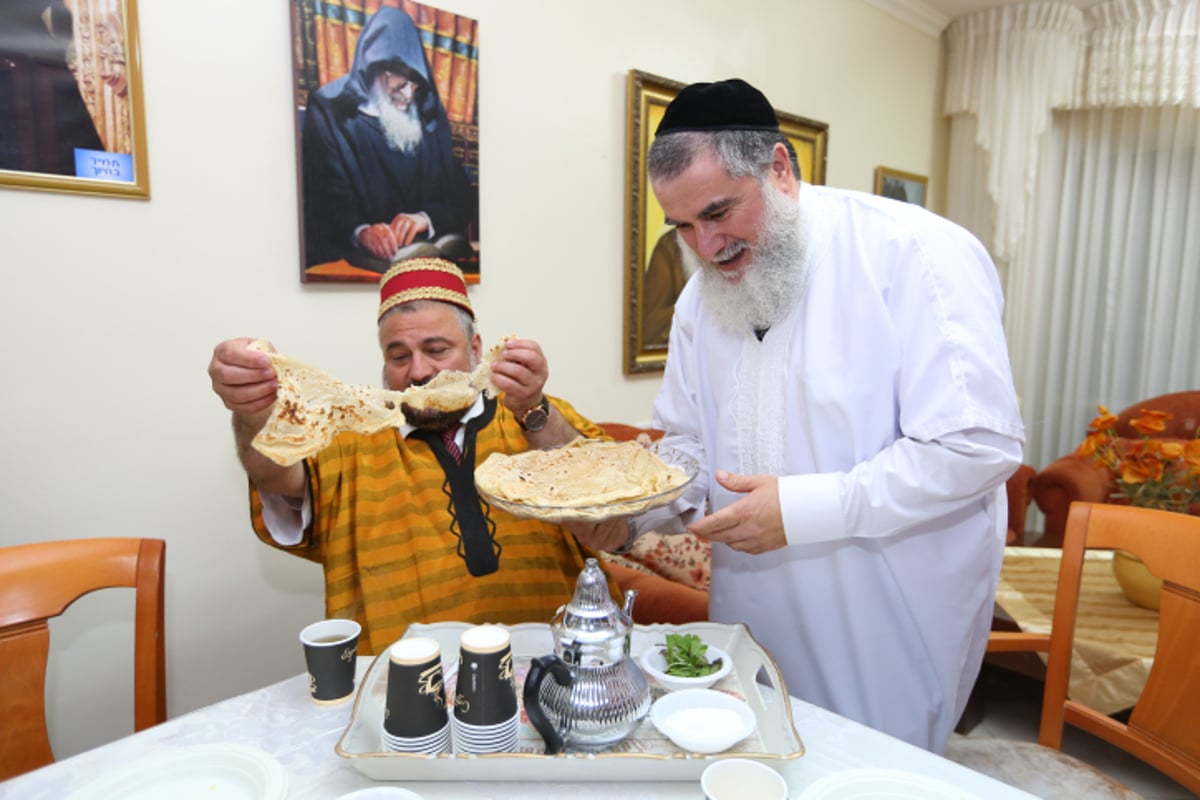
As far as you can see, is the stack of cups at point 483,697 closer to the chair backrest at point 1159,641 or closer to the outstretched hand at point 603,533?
the outstretched hand at point 603,533

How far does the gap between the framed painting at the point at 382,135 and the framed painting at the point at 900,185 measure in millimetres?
3137

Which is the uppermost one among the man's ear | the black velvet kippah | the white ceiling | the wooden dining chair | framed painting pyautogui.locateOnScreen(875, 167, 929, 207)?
the white ceiling

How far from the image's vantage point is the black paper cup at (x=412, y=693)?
963 mm

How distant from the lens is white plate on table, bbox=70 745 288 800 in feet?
3.15

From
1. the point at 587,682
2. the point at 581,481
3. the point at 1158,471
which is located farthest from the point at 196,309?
the point at 1158,471

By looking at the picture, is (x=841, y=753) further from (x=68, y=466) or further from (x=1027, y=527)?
(x=1027, y=527)

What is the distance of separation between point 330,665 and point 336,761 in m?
0.16

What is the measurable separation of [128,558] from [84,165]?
1.05 metres

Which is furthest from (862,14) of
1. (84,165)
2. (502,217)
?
(84,165)

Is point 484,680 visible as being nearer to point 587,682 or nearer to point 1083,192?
point 587,682

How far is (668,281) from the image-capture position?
362cm

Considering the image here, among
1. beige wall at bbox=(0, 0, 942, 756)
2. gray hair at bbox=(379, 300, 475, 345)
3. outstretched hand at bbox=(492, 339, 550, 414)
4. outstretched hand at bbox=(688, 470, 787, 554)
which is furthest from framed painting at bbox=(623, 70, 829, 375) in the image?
outstretched hand at bbox=(688, 470, 787, 554)

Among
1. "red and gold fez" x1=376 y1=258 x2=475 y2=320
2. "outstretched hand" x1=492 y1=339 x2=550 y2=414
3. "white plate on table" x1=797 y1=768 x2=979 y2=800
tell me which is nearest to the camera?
"white plate on table" x1=797 y1=768 x2=979 y2=800

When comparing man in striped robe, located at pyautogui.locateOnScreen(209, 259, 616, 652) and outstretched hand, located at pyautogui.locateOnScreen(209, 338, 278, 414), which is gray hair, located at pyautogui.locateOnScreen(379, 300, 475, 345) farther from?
outstretched hand, located at pyautogui.locateOnScreen(209, 338, 278, 414)
